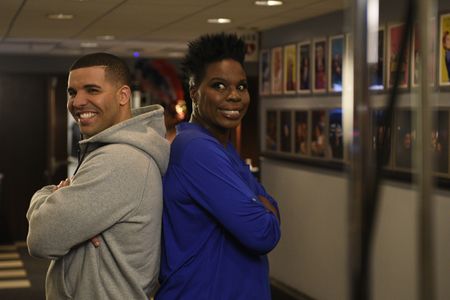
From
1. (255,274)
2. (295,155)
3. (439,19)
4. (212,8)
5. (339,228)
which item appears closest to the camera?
(255,274)

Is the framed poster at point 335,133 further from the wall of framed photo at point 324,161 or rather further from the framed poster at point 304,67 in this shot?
the framed poster at point 304,67

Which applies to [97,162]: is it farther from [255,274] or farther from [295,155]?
[295,155]

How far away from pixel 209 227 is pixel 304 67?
13.7 ft

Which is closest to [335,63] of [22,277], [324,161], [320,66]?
[320,66]

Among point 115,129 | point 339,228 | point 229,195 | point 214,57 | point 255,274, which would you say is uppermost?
point 214,57

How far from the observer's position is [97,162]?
5.94ft

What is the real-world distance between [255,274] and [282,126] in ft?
14.8

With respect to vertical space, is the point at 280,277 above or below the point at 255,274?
below

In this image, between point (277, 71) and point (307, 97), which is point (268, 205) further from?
point (277, 71)

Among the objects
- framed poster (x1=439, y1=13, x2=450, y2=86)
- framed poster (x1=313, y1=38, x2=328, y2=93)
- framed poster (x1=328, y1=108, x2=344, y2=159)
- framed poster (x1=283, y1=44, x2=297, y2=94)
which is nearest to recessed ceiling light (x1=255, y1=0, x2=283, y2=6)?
framed poster (x1=313, y1=38, x2=328, y2=93)

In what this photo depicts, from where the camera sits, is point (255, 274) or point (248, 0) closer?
point (255, 274)

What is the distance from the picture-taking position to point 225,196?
1895 mm

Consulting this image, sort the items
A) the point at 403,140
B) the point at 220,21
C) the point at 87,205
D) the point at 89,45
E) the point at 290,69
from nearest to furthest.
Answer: the point at 87,205 < the point at 403,140 < the point at 220,21 < the point at 290,69 < the point at 89,45

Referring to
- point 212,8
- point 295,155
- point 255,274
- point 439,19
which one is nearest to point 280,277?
point 295,155
